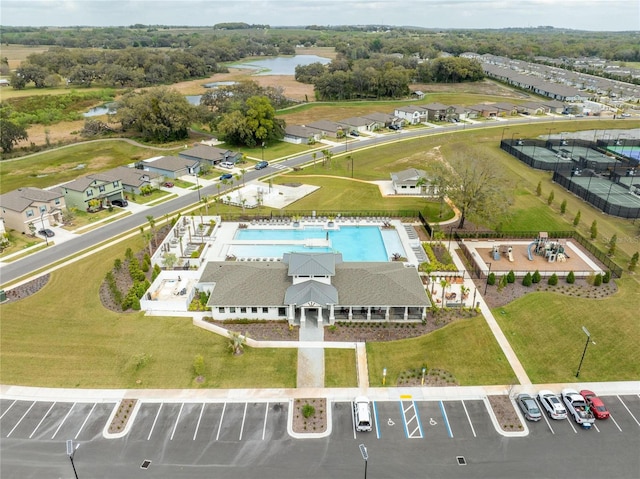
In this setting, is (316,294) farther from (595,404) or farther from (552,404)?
(595,404)

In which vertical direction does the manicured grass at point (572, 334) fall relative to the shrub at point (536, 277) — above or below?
below

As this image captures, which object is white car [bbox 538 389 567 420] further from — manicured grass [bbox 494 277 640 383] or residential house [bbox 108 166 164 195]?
residential house [bbox 108 166 164 195]

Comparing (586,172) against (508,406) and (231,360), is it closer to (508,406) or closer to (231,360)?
(508,406)

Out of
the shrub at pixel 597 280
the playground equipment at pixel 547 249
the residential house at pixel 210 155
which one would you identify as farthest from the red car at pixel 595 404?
the residential house at pixel 210 155

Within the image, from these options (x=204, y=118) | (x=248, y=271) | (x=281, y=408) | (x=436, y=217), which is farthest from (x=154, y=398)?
(x=204, y=118)

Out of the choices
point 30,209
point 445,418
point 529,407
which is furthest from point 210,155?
point 529,407

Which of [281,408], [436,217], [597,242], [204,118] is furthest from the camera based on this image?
[204,118]

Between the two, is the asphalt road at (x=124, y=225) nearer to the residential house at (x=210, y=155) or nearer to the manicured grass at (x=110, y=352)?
the residential house at (x=210, y=155)
